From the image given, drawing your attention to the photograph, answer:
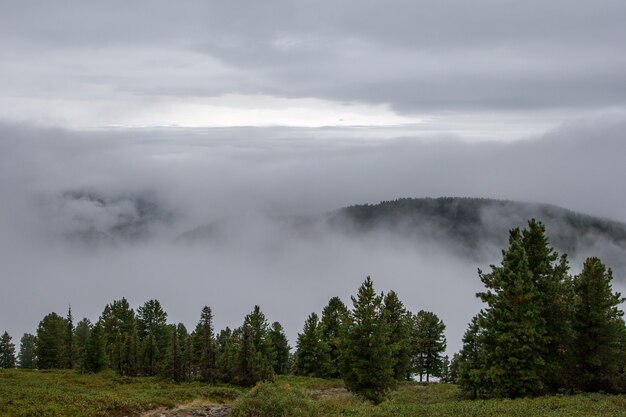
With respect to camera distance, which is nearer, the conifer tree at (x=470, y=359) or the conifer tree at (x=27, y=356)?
the conifer tree at (x=470, y=359)

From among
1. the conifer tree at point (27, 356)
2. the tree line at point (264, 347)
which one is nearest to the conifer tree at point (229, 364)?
the tree line at point (264, 347)

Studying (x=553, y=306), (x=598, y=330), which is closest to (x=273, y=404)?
(x=553, y=306)

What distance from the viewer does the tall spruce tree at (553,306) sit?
4006cm

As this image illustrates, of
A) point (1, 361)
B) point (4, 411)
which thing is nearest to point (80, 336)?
point (1, 361)

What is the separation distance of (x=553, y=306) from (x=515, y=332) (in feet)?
14.5

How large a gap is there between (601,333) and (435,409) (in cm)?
1831

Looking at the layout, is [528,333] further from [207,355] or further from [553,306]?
[207,355]

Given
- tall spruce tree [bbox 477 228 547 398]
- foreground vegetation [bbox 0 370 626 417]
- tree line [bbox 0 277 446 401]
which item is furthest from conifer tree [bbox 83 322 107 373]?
tall spruce tree [bbox 477 228 547 398]

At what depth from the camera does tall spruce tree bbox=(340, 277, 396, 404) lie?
41062mm

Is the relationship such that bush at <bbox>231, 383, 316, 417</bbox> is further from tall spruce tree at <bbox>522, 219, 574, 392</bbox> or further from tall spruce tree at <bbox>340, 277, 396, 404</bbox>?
tall spruce tree at <bbox>522, 219, 574, 392</bbox>

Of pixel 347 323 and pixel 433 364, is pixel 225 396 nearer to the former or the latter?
pixel 347 323

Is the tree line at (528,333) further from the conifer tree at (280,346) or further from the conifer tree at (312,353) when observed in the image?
the conifer tree at (280,346)

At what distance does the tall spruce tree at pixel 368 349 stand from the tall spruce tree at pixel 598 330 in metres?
14.9

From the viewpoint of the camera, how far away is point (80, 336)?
121250mm
